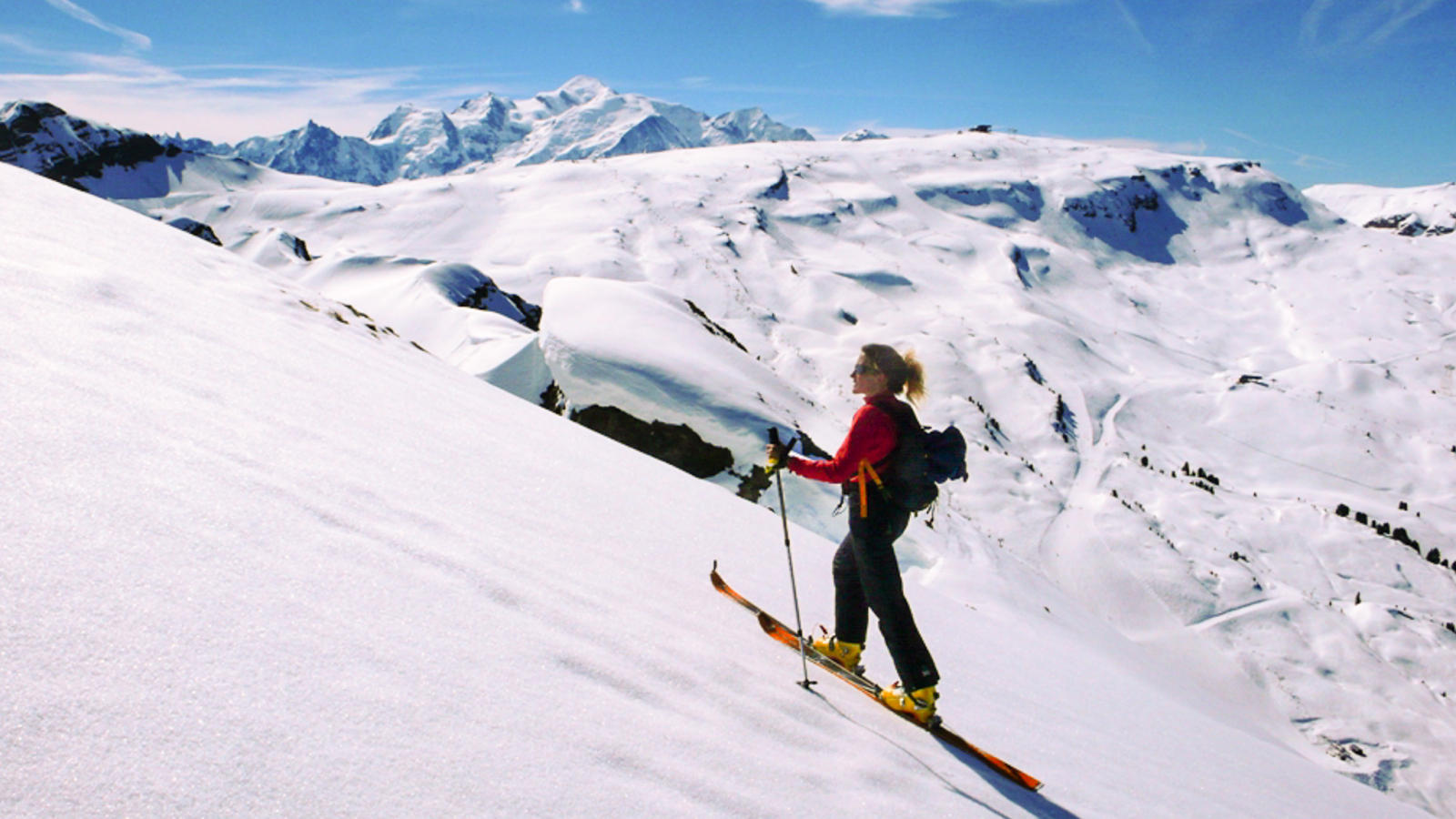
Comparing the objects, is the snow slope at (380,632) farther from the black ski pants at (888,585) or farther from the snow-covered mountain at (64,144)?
the snow-covered mountain at (64,144)

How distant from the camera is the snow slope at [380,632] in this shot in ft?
7.13

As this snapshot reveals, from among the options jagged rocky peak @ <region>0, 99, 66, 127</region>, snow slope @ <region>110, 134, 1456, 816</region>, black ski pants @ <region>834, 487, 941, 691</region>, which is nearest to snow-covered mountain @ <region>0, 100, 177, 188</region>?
jagged rocky peak @ <region>0, 99, 66, 127</region>

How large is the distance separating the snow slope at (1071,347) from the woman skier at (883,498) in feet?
29.9

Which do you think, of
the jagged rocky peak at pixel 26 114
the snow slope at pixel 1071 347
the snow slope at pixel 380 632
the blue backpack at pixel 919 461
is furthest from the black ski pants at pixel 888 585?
the jagged rocky peak at pixel 26 114

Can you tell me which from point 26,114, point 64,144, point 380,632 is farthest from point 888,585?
point 26,114

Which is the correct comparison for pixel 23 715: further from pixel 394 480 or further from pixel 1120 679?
pixel 1120 679

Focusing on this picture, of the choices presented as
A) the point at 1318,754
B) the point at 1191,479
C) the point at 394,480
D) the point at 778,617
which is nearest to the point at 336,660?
the point at 394,480

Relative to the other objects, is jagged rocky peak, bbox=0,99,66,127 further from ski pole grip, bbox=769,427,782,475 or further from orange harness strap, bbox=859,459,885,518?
orange harness strap, bbox=859,459,885,518

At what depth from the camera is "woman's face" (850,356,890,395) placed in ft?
15.9

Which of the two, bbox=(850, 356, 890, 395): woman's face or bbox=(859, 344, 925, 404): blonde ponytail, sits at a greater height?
bbox=(859, 344, 925, 404): blonde ponytail

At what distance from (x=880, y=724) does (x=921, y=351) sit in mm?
74130

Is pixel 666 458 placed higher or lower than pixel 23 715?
higher

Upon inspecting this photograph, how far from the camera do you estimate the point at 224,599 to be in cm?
276

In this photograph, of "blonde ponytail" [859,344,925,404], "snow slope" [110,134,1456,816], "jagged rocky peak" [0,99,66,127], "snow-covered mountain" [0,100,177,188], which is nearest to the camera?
"blonde ponytail" [859,344,925,404]
